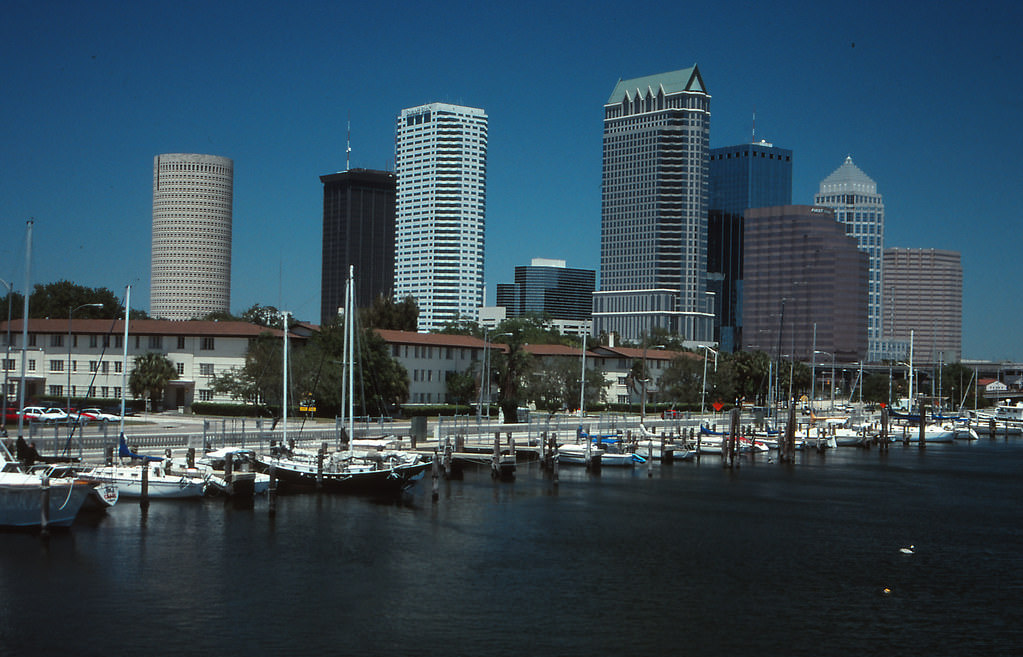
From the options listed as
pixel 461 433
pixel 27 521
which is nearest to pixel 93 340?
pixel 461 433

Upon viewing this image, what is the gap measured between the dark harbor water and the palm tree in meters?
54.3

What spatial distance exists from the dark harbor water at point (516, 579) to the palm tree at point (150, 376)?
178 feet

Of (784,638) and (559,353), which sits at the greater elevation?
(559,353)

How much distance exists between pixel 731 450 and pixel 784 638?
55276mm

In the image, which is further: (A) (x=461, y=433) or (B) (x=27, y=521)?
(A) (x=461, y=433)

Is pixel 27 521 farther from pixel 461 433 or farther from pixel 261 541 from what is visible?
pixel 461 433

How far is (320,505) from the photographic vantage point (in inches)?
2359

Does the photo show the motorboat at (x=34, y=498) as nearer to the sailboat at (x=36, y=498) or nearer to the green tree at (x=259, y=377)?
the sailboat at (x=36, y=498)

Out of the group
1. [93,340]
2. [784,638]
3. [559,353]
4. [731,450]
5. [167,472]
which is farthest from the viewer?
[559,353]

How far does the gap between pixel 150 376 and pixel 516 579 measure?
7687cm

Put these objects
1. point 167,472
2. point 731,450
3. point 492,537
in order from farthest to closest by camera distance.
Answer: point 731,450
point 167,472
point 492,537

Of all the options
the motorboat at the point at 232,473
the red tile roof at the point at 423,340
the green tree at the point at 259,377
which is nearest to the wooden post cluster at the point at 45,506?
the motorboat at the point at 232,473

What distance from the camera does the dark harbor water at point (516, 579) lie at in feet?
116

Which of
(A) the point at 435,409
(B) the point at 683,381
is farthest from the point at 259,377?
(B) the point at 683,381
